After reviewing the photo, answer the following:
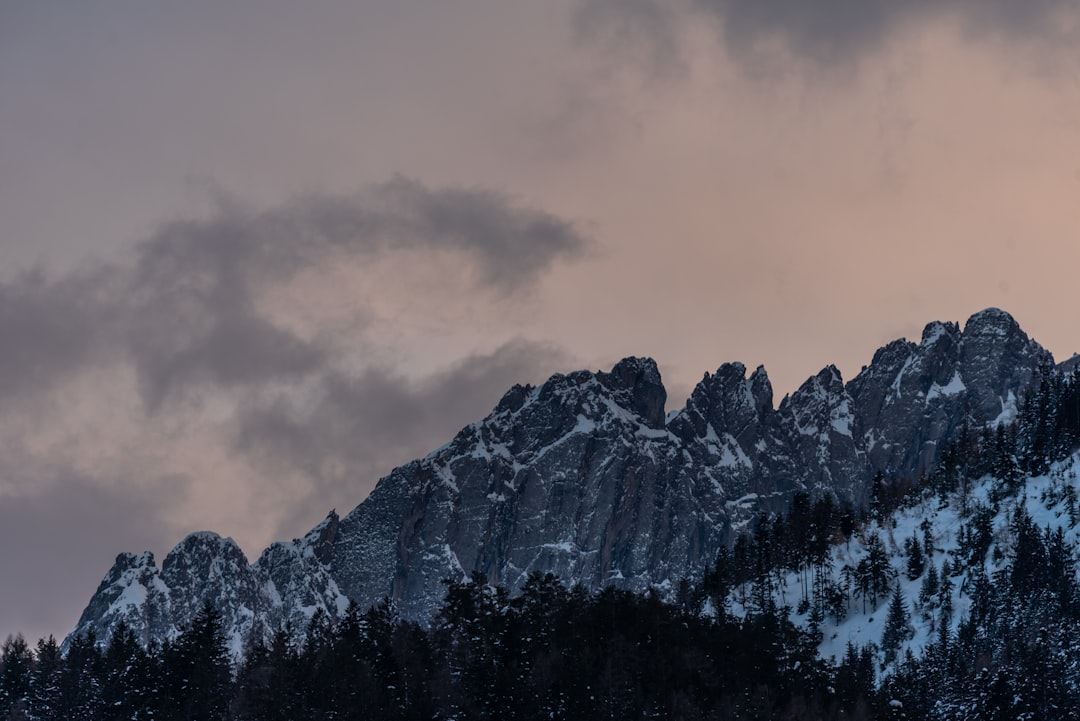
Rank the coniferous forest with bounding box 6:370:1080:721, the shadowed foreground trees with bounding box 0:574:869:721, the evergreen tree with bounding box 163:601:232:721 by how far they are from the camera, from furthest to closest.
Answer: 1. the evergreen tree with bounding box 163:601:232:721
2. the coniferous forest with bounding box 6:370:1080:721
3. the shadowed foreground trees with bounding box 0:574:869:721

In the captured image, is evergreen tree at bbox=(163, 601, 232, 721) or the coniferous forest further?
evergreen tree at bbox=(163, 601, 232, 721)

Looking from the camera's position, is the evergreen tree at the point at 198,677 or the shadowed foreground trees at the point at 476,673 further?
the evergreen tree at the point at 198,677

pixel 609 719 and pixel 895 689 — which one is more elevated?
pixel 895 689

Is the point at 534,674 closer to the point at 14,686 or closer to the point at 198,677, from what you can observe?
the point at 198,677

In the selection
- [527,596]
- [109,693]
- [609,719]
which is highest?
[527,596]

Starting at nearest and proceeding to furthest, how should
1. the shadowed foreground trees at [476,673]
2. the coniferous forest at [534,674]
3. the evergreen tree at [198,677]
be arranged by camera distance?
1. the shadowed foreground trees at [476,673]
2. the coniferous forest at [534,674]
3. the evergreen tree at [198,677]

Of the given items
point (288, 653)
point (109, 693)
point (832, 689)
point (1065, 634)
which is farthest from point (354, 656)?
point (1065, 634)

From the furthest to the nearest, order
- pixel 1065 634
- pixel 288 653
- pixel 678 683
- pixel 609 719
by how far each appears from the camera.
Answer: pixel 1065 634 → pixel 288 653 → pixel 678 683 → pixel 609 719

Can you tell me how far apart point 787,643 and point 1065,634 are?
29.8 meters

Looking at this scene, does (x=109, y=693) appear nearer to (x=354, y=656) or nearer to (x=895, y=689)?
(x=354, y=656)

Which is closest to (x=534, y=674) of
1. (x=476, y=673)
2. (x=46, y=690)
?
(x=476, y=673)

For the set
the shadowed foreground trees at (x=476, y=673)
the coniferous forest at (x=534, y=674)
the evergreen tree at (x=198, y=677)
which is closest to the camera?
the shadowed foreground trees at (x=476, y=673)

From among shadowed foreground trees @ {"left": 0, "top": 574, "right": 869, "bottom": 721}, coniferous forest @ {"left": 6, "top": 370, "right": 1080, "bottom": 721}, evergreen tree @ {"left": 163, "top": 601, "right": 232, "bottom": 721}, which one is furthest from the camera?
evergreen tree @ {"left": 163, "top": 601, "right": 232, "bottom": 721}

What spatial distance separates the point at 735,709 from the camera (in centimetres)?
15062
